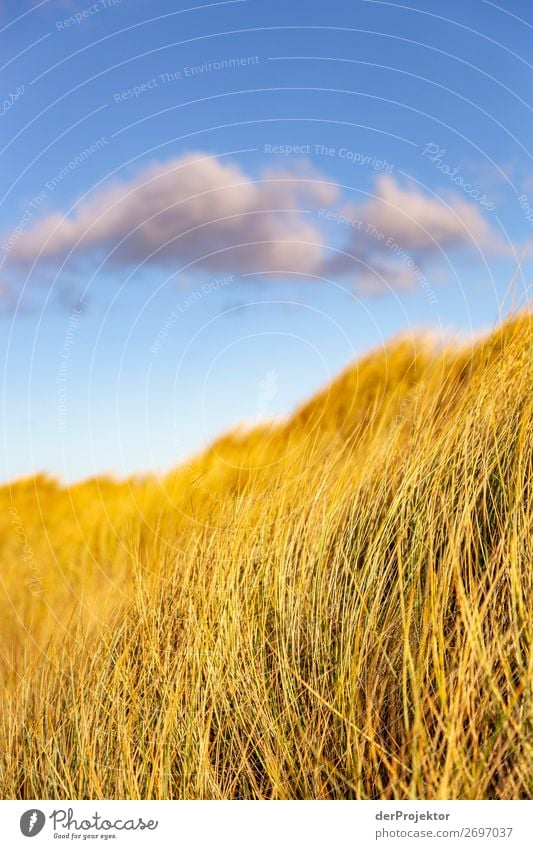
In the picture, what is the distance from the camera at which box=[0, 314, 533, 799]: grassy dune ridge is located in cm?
Result: 207

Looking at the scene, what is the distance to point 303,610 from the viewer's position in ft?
7.86

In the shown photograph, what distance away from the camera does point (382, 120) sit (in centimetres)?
276
